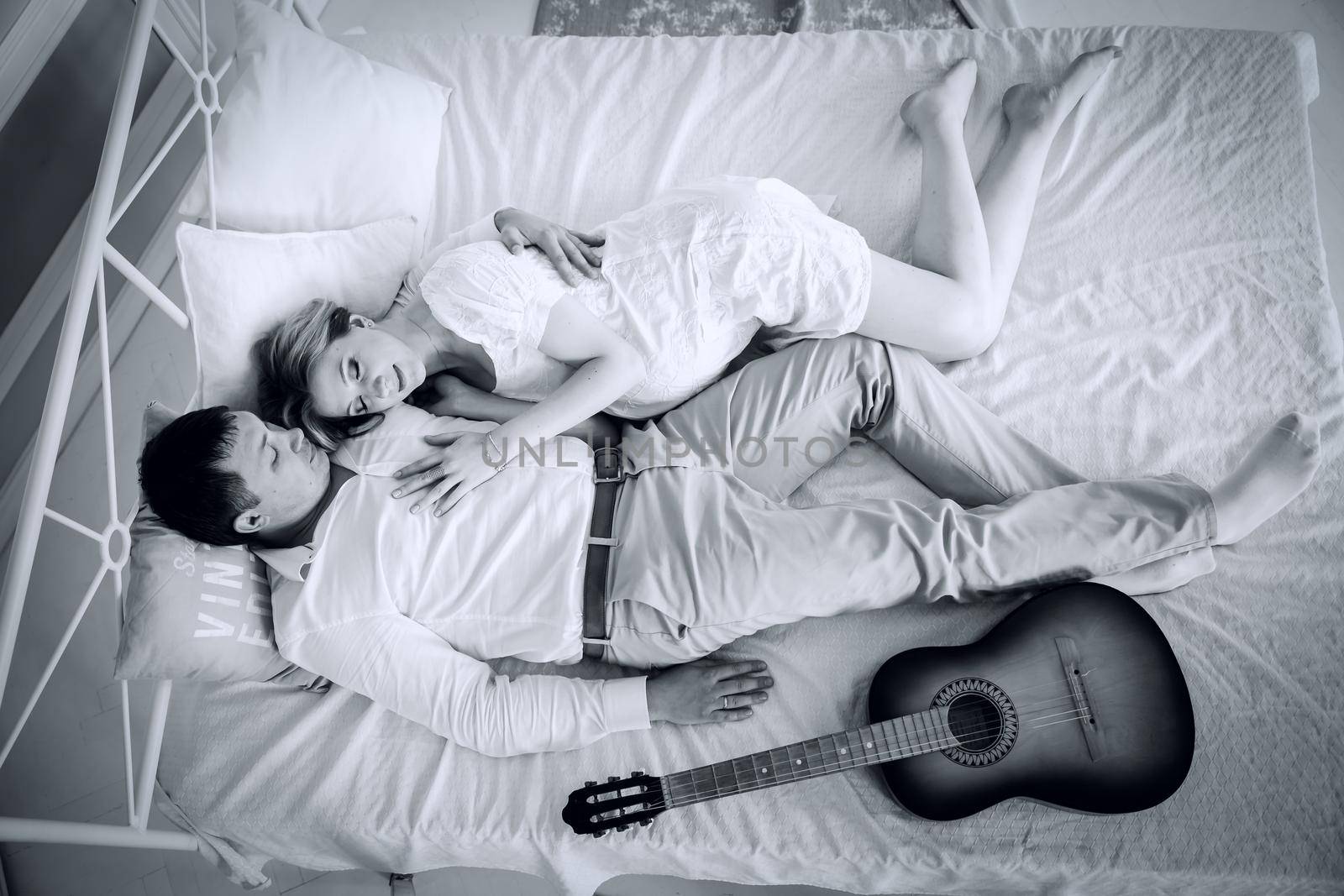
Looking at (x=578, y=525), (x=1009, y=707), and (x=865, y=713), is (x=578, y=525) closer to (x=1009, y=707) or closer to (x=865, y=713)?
(x=865, y=713)

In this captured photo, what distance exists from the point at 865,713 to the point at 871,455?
0.47 metres

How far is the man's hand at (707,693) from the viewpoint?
122cm

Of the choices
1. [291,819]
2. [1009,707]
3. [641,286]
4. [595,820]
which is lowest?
[291,819]

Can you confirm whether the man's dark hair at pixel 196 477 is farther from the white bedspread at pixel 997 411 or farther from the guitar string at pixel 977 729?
the guitar string at pixel 977 729

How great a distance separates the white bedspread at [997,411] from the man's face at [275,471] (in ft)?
1.08

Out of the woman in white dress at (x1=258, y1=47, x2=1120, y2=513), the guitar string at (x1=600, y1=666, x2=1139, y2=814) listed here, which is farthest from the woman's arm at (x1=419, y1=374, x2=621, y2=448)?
the guitar string at (x1=600, y1=666, x2=1139, y2=814)

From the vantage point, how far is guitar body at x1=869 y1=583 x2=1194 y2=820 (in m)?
1.10

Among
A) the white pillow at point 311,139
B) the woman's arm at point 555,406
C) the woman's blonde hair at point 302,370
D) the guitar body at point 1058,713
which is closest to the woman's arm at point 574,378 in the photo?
the woman's arm at point 555,406

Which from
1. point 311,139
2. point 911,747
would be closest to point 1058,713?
point 911,747

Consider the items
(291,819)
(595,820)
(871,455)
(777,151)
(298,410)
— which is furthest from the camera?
(777,151)

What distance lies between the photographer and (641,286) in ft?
4.27

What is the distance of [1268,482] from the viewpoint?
120cm

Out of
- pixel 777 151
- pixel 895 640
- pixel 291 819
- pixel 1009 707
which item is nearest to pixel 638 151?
pixel 777 151

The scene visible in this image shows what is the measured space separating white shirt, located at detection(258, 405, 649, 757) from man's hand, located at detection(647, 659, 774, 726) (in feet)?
0.11
